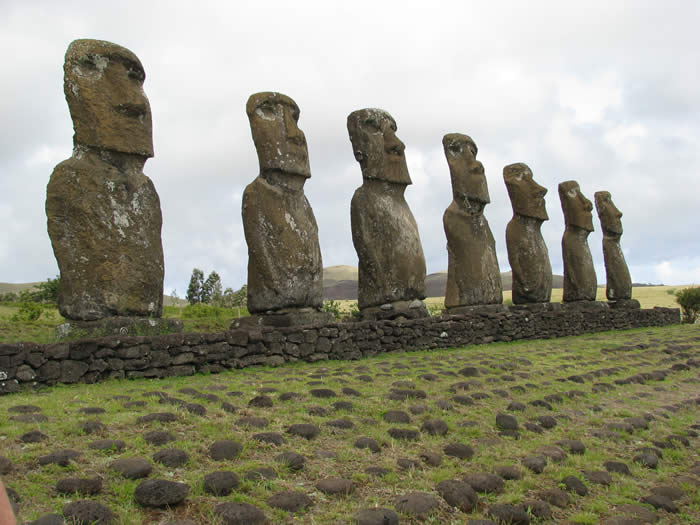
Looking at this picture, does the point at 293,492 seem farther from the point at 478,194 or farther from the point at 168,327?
the point at 478,194

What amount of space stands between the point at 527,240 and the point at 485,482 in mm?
12076

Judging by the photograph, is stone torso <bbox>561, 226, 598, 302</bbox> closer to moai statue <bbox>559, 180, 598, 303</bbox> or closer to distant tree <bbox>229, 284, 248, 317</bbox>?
moai statue <bbox>559, 180, 598, 303</bbox>

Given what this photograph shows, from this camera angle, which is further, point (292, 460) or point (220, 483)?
point (292, 460)

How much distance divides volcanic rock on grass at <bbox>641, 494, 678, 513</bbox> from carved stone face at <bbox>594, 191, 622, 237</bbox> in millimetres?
17131

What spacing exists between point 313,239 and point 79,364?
4483mm

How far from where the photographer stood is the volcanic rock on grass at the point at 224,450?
5.09 metres

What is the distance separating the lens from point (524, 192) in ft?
54.6

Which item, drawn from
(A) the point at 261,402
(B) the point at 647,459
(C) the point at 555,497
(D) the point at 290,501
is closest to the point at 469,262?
(B) the point at 647,459

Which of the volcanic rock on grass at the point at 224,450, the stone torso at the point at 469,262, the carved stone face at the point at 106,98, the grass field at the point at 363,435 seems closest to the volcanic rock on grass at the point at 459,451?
the grass field at the point at 363,435

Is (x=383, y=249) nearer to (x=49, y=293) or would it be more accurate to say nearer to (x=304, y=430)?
(x=304, y=430)

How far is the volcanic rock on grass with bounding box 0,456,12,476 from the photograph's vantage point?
174 inches

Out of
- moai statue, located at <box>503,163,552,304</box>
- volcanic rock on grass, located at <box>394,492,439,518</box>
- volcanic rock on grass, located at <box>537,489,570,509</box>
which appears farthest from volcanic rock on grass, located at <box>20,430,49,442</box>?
moai statue, located at <box>503,163,552,304</box>

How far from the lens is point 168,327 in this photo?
9.02 m

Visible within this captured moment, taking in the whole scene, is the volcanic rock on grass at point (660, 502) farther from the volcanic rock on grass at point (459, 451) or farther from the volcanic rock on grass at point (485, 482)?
the volcanic rock on grass at point (459, 451)
